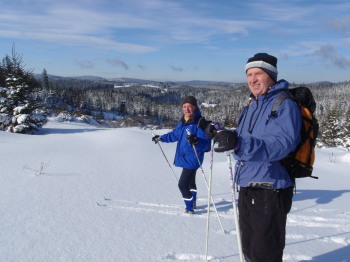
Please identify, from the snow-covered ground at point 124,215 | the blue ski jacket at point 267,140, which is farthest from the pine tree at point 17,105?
the blue ski jacket at point 267,140

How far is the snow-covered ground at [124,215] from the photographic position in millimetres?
3373

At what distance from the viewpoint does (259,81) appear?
240 cm

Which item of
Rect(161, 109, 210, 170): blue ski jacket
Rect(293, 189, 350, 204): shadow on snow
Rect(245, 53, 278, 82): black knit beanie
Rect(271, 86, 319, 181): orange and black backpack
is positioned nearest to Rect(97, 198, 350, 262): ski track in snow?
Rect(293, 189, 350, 204): shadow on snow

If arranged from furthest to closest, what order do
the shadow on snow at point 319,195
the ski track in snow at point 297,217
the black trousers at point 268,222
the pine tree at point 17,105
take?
the pine tree at point 17,105, the shadow on snow at point 319,195, the ski track in snow at point 297,217, the black trousers at point 268,222

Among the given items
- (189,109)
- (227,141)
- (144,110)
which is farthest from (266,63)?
(144,110)

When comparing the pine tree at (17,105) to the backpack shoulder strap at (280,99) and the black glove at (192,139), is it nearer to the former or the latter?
the black glove at (192,139)

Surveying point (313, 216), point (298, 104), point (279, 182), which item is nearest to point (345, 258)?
point (313, 216)

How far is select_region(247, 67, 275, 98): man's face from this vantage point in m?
2.37

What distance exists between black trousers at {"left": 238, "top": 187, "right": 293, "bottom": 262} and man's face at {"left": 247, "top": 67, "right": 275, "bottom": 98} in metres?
0.90

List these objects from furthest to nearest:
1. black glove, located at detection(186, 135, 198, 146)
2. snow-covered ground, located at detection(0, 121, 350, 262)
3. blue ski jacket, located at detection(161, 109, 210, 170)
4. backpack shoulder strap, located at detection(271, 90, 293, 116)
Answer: blue ski jacket, located at detection(161, 109, 210, 170) < black glove, located at detection(186, 135, 198, 146) < snow-covered ground, located at detection(0, 121, 350, 262) < backpack shoulder strap, located at detection(271, 90, 293, 116)

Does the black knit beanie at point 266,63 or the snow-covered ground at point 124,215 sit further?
the snow-covered ground at point 124,215

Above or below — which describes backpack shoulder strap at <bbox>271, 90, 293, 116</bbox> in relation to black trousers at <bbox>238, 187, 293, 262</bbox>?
above

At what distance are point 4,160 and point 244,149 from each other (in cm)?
743

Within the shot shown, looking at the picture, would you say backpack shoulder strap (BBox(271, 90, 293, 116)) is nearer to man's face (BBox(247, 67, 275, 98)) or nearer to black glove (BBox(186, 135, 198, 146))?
man's face (BBox(247, 67, 275, 98))
